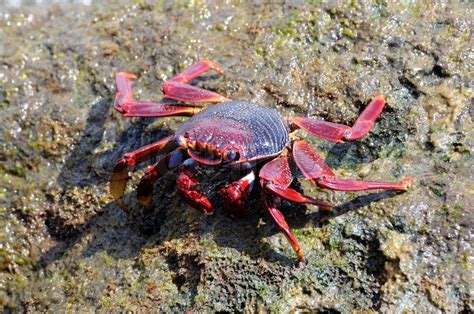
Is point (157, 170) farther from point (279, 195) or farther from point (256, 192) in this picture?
point (279, 195)

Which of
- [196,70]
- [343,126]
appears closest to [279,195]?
[343,126]

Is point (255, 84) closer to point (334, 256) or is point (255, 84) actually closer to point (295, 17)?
point (295, 17)

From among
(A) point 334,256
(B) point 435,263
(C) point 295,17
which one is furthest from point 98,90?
(B) point 435,263

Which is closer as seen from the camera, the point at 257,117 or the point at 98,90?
the point at 257,117

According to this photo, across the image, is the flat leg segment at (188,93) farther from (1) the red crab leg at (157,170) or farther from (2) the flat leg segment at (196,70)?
(1) the red crab leg at (157,170)

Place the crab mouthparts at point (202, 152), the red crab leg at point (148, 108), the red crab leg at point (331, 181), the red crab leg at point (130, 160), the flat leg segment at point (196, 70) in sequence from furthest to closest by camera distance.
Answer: the flat leg segment at point (196, 70) → the red crab leg at point (148, 108) → the red crab leg at point (130, 160) → the crab mouthparts at point (202, 152) → the red crab leg at point (331, 181)

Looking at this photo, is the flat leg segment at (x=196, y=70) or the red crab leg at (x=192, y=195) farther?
the flat leg segment at (x=196, y=70)

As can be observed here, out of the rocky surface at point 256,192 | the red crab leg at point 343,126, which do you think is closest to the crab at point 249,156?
the red crab leg at point 343,126
